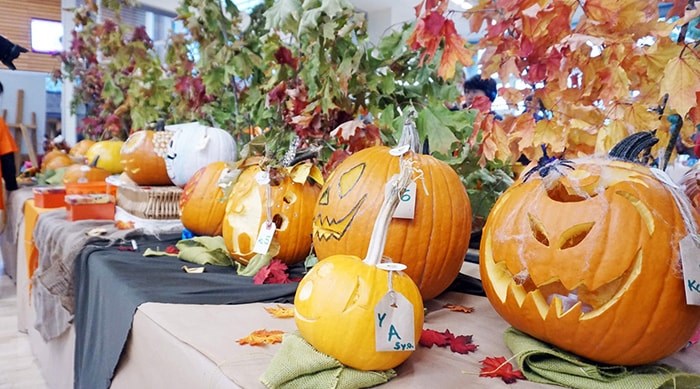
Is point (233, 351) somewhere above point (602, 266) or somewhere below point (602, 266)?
below

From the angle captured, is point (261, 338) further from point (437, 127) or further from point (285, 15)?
point (285, 15)

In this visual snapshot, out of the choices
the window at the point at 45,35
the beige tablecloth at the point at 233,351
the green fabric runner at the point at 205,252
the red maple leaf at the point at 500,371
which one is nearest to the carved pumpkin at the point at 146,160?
the green fabric runner at the point at 205,252

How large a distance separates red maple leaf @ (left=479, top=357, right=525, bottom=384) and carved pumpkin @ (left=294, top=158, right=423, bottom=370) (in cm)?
10

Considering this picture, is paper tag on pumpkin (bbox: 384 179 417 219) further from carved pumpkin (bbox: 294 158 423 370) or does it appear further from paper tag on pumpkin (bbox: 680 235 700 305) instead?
paper tag on pumpkin (bbox: 680 235 700 305)

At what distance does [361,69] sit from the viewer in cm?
117

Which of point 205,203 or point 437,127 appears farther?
point 205,203

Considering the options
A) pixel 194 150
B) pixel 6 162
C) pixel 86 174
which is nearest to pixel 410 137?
pixel 194 150

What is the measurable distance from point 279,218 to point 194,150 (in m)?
0.60

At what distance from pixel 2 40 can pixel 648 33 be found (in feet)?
9.03

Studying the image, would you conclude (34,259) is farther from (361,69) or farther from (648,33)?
(648,33)

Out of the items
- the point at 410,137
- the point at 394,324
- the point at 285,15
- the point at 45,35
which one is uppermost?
the point at 45,35

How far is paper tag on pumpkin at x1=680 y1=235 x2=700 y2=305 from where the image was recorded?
58 cm

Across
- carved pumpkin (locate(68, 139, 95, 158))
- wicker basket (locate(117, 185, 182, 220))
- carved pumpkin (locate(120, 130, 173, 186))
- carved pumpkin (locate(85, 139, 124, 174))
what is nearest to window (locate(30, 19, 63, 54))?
carved pumpkin (locate(68, 139, 95, 158))

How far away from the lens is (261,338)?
0.73 meters
